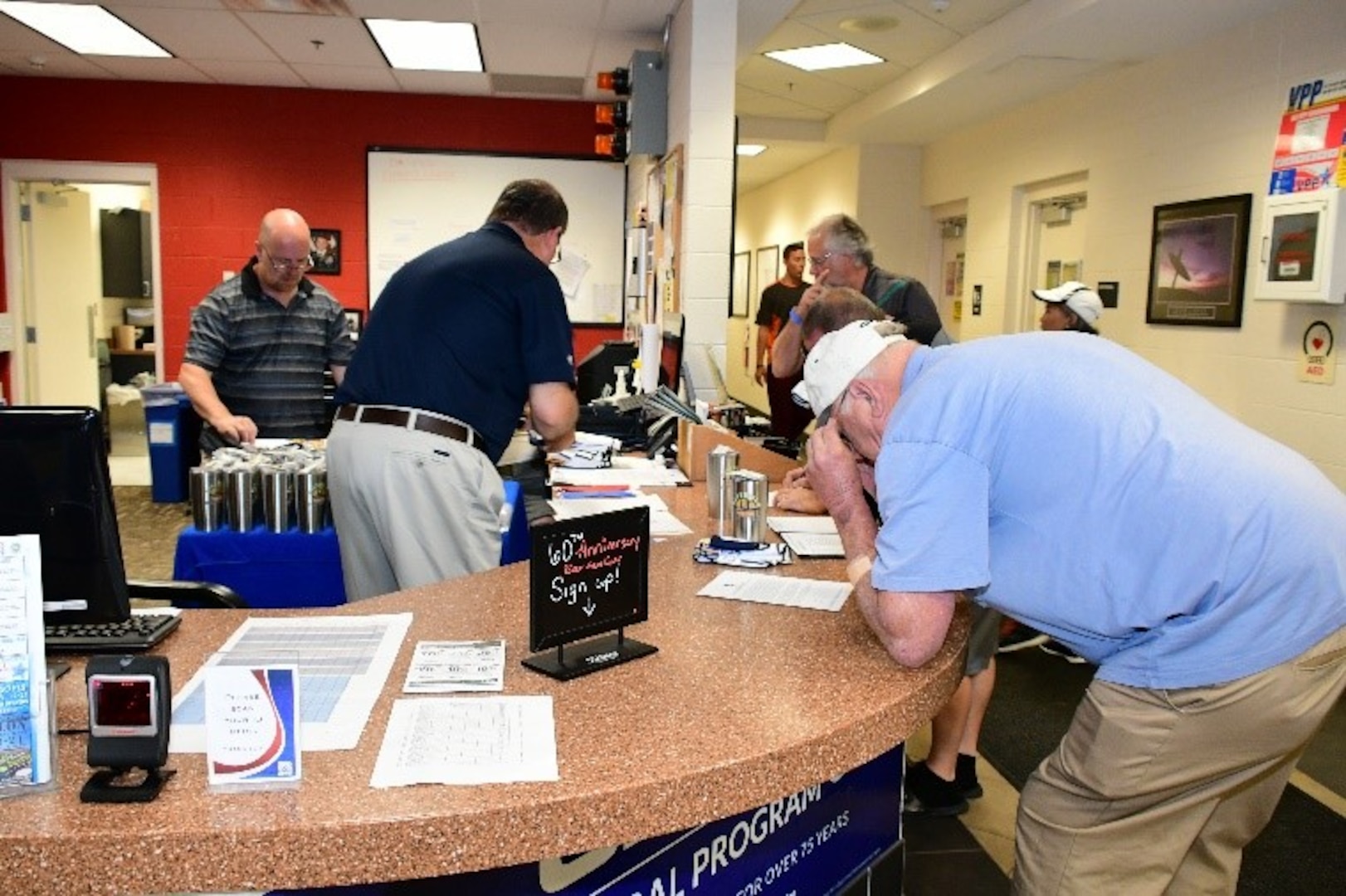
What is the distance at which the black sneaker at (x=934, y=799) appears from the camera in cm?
294

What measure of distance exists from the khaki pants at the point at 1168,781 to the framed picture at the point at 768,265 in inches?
391

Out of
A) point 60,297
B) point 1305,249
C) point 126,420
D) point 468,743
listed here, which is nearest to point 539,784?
point 468,743

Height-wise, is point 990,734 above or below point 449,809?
below

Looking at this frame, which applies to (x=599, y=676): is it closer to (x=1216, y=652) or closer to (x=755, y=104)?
(x=1216, y=652)

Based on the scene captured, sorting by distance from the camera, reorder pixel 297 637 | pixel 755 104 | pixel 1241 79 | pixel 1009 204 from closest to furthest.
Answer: pixel 297 637 < pixel 1241 79 < pixel 1009 204 < pixel 755 104

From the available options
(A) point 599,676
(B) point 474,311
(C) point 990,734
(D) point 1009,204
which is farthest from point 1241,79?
(A) point 599,676

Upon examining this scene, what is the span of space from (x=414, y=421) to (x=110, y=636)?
3.64 ft

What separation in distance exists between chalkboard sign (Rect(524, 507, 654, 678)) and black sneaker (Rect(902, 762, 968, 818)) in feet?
5.52

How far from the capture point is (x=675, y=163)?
495cm

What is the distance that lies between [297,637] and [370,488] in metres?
1.07

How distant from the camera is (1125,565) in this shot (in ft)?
4.64

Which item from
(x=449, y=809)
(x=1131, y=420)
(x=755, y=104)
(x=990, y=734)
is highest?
(x=755, y=104)

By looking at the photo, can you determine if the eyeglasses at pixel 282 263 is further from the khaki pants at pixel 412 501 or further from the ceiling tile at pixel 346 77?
the ceiling tile at pixel 346 77

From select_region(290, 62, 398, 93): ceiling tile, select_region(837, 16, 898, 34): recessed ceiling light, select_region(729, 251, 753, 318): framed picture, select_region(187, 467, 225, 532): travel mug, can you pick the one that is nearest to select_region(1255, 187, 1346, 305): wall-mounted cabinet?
select_region(837, 16, 898, 34): recessed ceiling light
